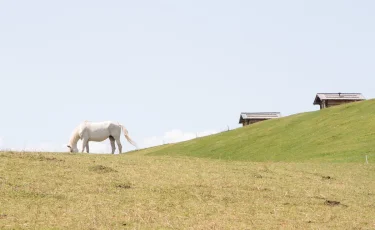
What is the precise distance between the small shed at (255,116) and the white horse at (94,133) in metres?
55.2

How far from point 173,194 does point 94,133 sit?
18.5 metres

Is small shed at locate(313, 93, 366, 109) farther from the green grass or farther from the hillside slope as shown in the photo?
the green grass

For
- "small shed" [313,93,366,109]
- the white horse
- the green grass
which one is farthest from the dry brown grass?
"small shed" [313,93,366,109]

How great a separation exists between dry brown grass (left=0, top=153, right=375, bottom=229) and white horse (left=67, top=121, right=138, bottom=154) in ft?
28.3

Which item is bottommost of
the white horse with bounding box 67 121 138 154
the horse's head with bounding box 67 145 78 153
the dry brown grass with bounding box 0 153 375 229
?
the dry brown grass with bounding box 0 153 375 229

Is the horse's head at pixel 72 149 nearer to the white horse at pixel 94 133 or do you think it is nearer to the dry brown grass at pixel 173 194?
the white horse at pixel 94 133

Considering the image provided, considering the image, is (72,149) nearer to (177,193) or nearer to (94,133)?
(94,133)

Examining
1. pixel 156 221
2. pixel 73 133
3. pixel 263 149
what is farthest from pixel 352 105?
pixel 156 221

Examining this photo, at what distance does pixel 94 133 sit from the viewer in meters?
40.6

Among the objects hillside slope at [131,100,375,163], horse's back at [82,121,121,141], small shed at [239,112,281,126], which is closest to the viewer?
horse's back at [82,121,121,141]

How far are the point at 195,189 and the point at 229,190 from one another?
1404mm

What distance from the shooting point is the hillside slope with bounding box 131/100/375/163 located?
4712 centimetres

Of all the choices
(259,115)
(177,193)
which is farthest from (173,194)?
(259,115)

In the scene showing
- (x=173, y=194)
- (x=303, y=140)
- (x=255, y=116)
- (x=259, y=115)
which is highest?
(x=259, y=115)
